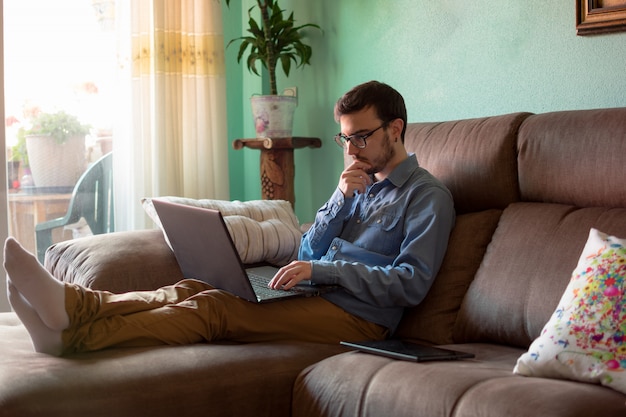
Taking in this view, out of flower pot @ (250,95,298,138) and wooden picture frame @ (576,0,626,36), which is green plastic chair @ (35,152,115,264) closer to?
flower pot @ (250,95,298,138)

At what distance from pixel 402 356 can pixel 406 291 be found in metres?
0.38

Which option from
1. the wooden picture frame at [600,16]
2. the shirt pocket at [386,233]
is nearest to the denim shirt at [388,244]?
the shirt pocket at [386,233]

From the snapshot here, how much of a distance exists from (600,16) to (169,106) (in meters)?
1.94

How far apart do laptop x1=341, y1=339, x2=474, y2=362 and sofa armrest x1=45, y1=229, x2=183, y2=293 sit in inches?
29.7

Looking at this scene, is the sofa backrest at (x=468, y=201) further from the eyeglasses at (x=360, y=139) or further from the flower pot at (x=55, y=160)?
the flower pot at (x=55, y=160)

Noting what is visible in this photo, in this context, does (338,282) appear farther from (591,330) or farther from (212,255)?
(591,330)

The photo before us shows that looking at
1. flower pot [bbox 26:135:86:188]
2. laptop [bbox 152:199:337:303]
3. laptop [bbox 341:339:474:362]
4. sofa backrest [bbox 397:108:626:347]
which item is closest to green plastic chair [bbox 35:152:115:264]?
flower pot [bbox 26:135:86:188]

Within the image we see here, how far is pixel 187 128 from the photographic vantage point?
3.76m

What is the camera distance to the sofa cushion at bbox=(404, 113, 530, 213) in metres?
2.34

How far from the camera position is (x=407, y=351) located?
6.37 ft

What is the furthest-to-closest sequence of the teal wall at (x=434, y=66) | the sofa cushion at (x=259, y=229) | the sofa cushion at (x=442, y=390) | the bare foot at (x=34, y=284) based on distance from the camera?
the sofa cushion at (x=259, y=229) → the teal wall at (x=434, y=66) → the bare foot at (x=34, y=284) → the sofa cushion at (x=442, y=390)

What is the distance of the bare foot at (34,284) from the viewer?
1955 millimetres

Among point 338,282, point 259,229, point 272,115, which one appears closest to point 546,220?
point 338,282

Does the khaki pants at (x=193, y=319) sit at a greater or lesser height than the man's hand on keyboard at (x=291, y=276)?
lesser
